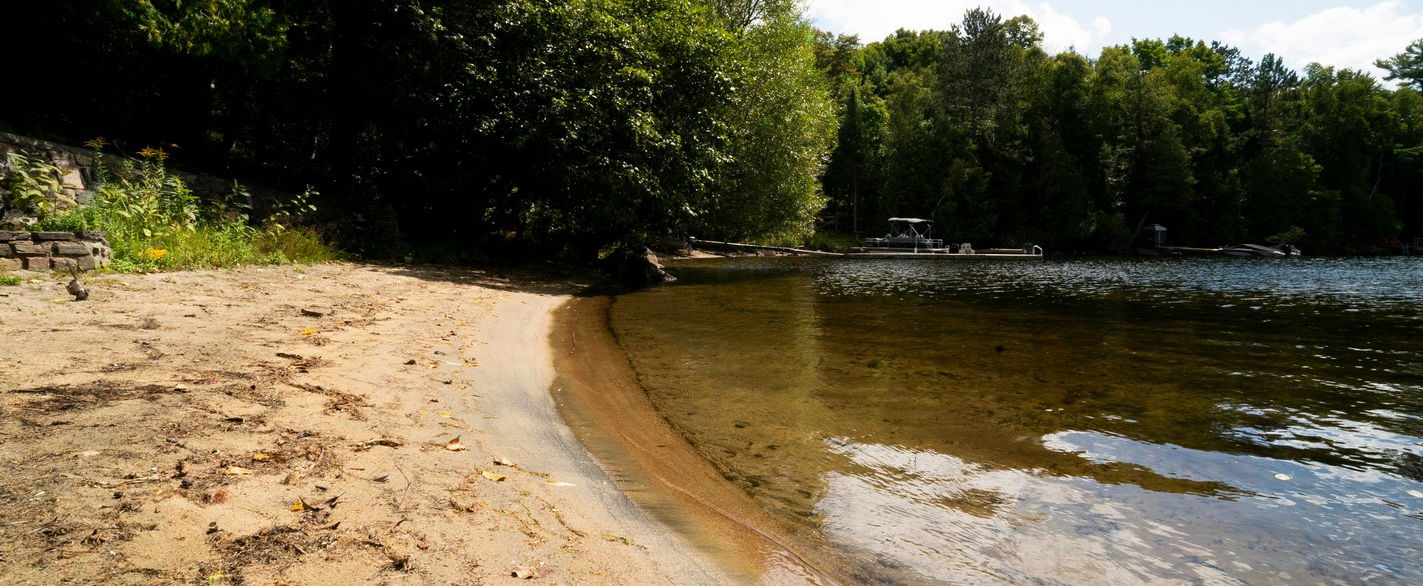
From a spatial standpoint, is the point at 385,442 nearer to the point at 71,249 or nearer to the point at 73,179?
the point at 71,249

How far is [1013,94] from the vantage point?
5916 centimetres

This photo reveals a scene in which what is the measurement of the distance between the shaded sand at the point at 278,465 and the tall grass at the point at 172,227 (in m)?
3.07

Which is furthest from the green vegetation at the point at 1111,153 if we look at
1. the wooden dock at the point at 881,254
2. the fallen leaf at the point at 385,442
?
the fallen leaf at the point at 385,442

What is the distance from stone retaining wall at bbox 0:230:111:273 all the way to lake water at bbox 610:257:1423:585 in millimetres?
7078

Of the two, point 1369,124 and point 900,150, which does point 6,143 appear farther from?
point 1369,124

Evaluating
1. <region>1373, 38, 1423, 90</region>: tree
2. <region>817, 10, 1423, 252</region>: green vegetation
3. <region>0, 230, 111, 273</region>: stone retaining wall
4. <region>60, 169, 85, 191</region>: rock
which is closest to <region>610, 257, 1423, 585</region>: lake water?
<region>0, 230, 111, 273</region>: stone retaining wall

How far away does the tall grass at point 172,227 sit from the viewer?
389 inches

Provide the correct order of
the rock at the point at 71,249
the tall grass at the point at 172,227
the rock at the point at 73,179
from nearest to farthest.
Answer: the rock at the point at 71,249
the tall grass at the point at 172,227
the rock at the point at 73,179

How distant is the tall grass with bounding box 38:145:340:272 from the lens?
32.4 feet

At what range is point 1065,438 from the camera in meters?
5.62

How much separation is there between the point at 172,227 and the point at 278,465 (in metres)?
10.3

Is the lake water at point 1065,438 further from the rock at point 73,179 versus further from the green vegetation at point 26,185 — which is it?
the rock at point 73,179

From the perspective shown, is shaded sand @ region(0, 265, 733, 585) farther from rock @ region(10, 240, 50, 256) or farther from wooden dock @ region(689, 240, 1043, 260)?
wooden dock @ region(689, 240, 1043, 260)

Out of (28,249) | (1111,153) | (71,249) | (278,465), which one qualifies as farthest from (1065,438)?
(1111,153)
